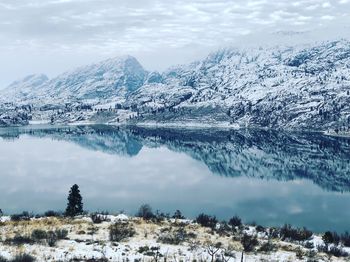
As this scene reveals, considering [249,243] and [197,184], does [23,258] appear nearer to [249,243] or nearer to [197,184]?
[249,243]

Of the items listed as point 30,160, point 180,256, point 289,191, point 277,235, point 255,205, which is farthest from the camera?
point 30,160

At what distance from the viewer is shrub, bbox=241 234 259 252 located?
29047 mm

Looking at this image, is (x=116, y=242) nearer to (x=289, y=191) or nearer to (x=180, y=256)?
(x=180, y=256)

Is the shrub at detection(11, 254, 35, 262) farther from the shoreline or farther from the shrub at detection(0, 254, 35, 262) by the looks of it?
the shoreline

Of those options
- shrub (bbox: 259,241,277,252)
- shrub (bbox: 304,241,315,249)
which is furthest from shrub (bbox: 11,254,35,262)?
shrub (bbox: 304,241,315,249)

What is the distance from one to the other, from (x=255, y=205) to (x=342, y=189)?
118 feet

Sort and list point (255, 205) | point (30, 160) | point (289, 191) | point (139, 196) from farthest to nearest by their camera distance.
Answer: point (30, 160)
point (289, 191)
point (139, 196)
point (255, 205)

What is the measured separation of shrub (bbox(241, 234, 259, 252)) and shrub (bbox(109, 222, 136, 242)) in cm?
745

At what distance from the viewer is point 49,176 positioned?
137125mm

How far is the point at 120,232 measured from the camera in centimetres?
3103

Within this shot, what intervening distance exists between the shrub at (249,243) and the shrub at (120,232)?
24.5 ft

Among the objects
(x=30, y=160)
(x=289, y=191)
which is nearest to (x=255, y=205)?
(x=289, y=191)

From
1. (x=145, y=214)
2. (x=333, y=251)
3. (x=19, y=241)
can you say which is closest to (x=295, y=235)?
(x=333, y=251)

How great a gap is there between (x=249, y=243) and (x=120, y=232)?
335 inches
